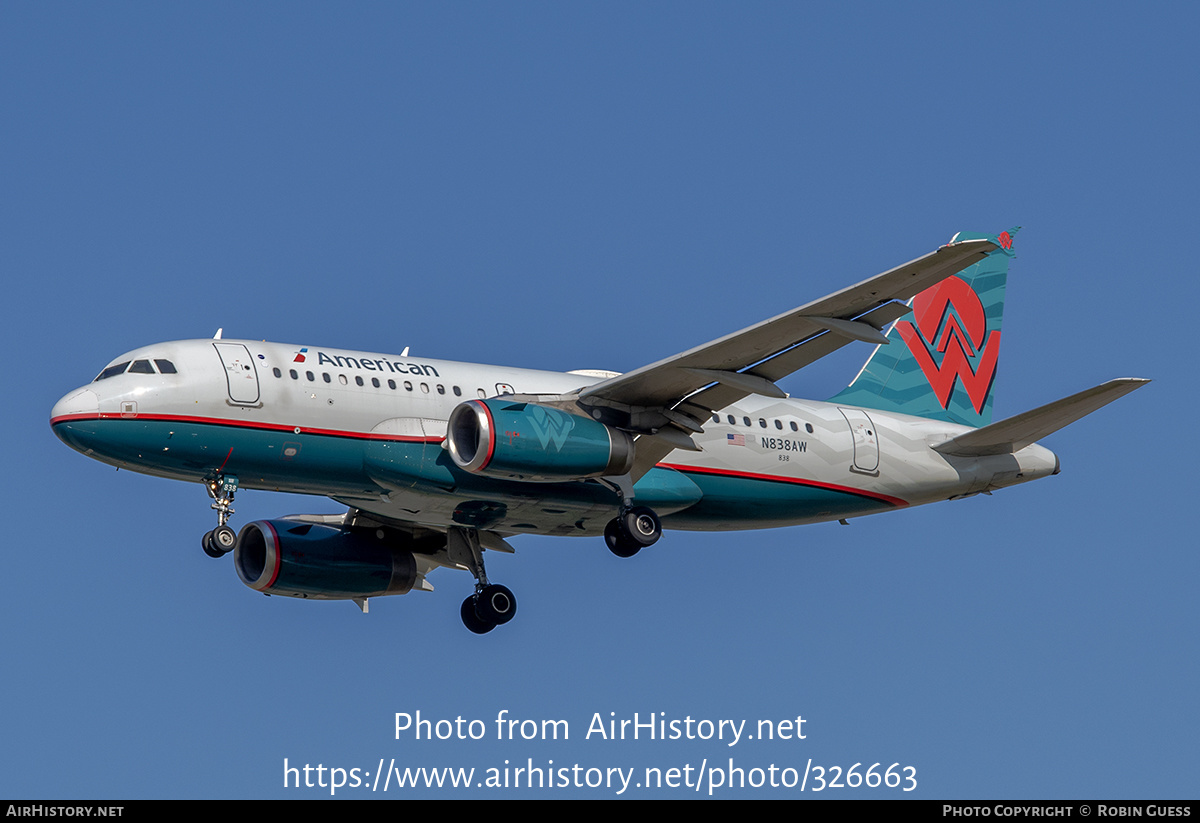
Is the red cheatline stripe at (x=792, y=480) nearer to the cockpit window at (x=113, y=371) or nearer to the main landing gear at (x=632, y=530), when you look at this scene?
the main landing gear at (x=632, y=530)

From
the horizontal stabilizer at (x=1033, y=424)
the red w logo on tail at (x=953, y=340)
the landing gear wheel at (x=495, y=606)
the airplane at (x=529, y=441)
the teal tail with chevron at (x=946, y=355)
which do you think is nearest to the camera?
the airplane at (x=529, y=441)

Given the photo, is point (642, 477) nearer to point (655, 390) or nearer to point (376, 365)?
point (655, 390)

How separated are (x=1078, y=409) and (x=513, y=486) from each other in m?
11.6

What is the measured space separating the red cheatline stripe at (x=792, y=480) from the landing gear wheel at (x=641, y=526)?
1.52 meters

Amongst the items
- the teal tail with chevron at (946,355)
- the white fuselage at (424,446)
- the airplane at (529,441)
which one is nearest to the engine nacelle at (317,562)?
the airplane at (529,441)

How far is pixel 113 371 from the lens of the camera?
3153cm

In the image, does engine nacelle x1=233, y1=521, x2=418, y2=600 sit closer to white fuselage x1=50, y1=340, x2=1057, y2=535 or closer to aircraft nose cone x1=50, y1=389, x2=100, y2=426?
white fuselage x1=50, y1=340, x2=1057, y2=535

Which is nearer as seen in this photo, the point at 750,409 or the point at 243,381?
the point at 243,381

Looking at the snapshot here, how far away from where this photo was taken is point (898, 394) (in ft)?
131

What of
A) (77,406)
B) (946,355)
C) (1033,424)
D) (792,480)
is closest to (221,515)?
(77,406)

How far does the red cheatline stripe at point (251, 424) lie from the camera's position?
100ft

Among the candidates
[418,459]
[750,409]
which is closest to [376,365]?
[418,459]

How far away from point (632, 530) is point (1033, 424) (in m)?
9.30

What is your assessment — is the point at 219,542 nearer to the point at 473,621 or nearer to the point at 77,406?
the point at 77,406
